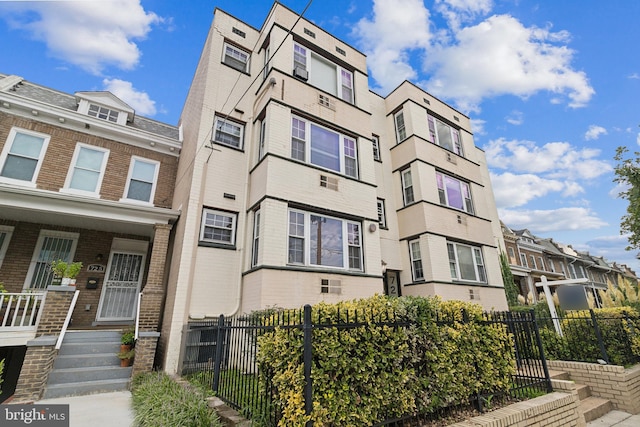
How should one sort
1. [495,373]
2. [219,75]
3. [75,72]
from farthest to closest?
[75,72], [219,75], [495,373]

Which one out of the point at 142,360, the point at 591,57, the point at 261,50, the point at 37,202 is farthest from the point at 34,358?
the point at 591,57

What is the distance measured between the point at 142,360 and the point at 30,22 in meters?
9.99

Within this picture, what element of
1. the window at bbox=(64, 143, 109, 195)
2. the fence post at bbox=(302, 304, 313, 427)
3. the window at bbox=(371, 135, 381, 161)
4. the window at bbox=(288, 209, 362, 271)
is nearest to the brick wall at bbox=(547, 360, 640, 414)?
the window at bbox=(288, 209, 362, 271)

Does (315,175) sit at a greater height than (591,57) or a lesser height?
lesser

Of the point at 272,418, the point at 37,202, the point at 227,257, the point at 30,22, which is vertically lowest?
the point at 272,418

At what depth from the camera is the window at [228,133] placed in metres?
9.95

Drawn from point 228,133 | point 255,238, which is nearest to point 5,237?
point 228,133

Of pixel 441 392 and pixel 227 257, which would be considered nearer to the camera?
pixel 441 392

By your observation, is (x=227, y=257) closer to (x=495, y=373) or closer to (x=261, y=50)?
(x=495, y=373)

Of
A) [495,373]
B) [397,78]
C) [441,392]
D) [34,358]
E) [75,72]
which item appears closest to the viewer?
[441,392]

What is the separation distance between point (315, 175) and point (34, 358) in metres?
7.86

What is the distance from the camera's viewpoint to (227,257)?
28.4ft

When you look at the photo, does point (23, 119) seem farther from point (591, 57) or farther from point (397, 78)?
point (591, 57)

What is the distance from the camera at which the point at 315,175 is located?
363 inches
